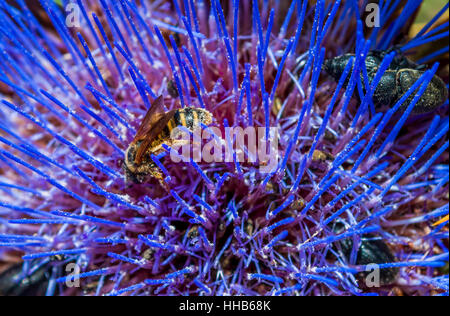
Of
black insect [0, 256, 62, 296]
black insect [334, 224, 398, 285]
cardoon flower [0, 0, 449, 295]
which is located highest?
cardoon flower [0, 0, 449, 295]

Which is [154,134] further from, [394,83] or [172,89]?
[394,83]

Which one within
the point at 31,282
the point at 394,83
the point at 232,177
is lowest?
the point at 31,282

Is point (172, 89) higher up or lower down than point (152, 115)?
higher up

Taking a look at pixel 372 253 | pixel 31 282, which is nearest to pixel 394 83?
pixel 372 253

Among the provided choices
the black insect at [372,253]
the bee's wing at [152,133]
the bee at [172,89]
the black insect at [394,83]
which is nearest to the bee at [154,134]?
the bee's wing at [152,133]

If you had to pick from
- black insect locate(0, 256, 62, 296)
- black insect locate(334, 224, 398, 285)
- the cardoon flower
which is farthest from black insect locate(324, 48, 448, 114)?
black insect locate(0, 256, 62, 296)

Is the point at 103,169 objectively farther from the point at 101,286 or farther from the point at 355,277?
the point at 355,277

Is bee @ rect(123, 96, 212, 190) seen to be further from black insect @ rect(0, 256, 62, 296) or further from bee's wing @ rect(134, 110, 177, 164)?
black insect @ rect(0, 256, 62, 296)
